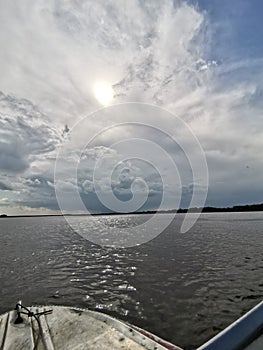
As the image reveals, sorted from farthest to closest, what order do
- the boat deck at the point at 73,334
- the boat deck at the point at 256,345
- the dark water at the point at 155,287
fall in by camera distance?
the dark water at the point at 155,287, the boat deck at the point at 73,334, the boat deck at the point at 256,345

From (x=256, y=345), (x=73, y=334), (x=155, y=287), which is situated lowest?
(x=155, y=287)

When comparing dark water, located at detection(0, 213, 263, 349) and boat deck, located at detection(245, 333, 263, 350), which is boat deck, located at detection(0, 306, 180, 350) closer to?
dark water, located at detection(0, 213, 263, 349)

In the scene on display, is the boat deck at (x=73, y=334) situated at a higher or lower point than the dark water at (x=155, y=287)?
higher

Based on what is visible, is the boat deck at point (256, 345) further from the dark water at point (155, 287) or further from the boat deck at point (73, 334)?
the dark water at point (155, 287)

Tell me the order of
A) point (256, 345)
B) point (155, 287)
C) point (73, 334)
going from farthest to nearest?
point (155, 287), point (73, 334), point (256, 345)

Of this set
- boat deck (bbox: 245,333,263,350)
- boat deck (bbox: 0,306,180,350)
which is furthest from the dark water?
boat deck (bbox: 245,333,263,350)

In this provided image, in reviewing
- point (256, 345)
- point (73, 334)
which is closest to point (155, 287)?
point (73, 334)

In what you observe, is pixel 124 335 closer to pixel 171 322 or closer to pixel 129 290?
pixel 171 322

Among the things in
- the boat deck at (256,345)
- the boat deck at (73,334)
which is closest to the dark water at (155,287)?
the boat deck at (73,334)

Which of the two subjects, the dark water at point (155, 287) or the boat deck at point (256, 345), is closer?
the boat deck at point (256, 345)

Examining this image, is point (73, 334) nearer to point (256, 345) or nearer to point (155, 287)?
point (256, 345)

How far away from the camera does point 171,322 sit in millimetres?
10125

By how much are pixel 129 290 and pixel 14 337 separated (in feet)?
27.5

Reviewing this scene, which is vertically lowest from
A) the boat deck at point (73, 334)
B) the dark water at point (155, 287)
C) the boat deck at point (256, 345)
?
the dark water at point (155, 287)
